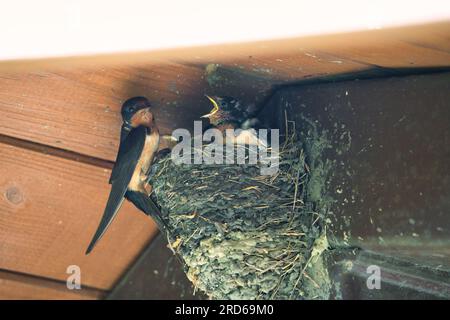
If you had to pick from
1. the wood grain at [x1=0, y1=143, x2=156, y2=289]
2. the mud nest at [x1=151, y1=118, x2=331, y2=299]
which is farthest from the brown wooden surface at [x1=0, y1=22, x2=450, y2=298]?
the mud nest at [x1=151, y1=118, x2=331, y2=299]

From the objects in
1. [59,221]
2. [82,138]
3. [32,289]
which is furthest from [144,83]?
[32,289]

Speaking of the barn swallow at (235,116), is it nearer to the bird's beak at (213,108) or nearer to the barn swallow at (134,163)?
the bird's beak at (213,108)

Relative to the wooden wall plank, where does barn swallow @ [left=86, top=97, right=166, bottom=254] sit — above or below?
above

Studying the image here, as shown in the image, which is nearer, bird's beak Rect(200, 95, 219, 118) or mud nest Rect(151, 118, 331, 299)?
mud nest Rect(151, 118, 331, 299)

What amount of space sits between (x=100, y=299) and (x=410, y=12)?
2022 millimetres

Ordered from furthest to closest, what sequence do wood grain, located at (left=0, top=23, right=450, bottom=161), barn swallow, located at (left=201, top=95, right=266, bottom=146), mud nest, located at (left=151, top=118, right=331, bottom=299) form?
barn swallow, located at (left=201, top=95, right=266, bottom=146), mud nest, located at (left=151, top=118, right=331, bottom=299), wood grain, located at (left=0, top=23, right=450, bottom=161)

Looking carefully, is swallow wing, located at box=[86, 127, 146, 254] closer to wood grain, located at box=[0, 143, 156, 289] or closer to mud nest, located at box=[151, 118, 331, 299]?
wood grain, located at box=[0, 143, 156, 289]

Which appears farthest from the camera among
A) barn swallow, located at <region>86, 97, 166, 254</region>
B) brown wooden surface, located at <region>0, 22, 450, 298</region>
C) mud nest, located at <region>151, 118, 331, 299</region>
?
barn swallow, located at <region>86, 97, 166, 254</region>

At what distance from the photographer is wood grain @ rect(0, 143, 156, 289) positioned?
2.90 meters

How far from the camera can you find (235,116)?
3.07m

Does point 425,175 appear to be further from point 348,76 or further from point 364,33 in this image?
point 364,33

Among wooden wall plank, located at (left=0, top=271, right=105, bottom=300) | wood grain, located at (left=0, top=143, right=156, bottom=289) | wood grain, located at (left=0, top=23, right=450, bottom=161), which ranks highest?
wood grain, located at (left=0, top=23, right=450, bottom=161)

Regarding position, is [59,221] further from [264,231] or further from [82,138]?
[264,231]

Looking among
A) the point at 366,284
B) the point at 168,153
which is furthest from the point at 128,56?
the point at 168,153
